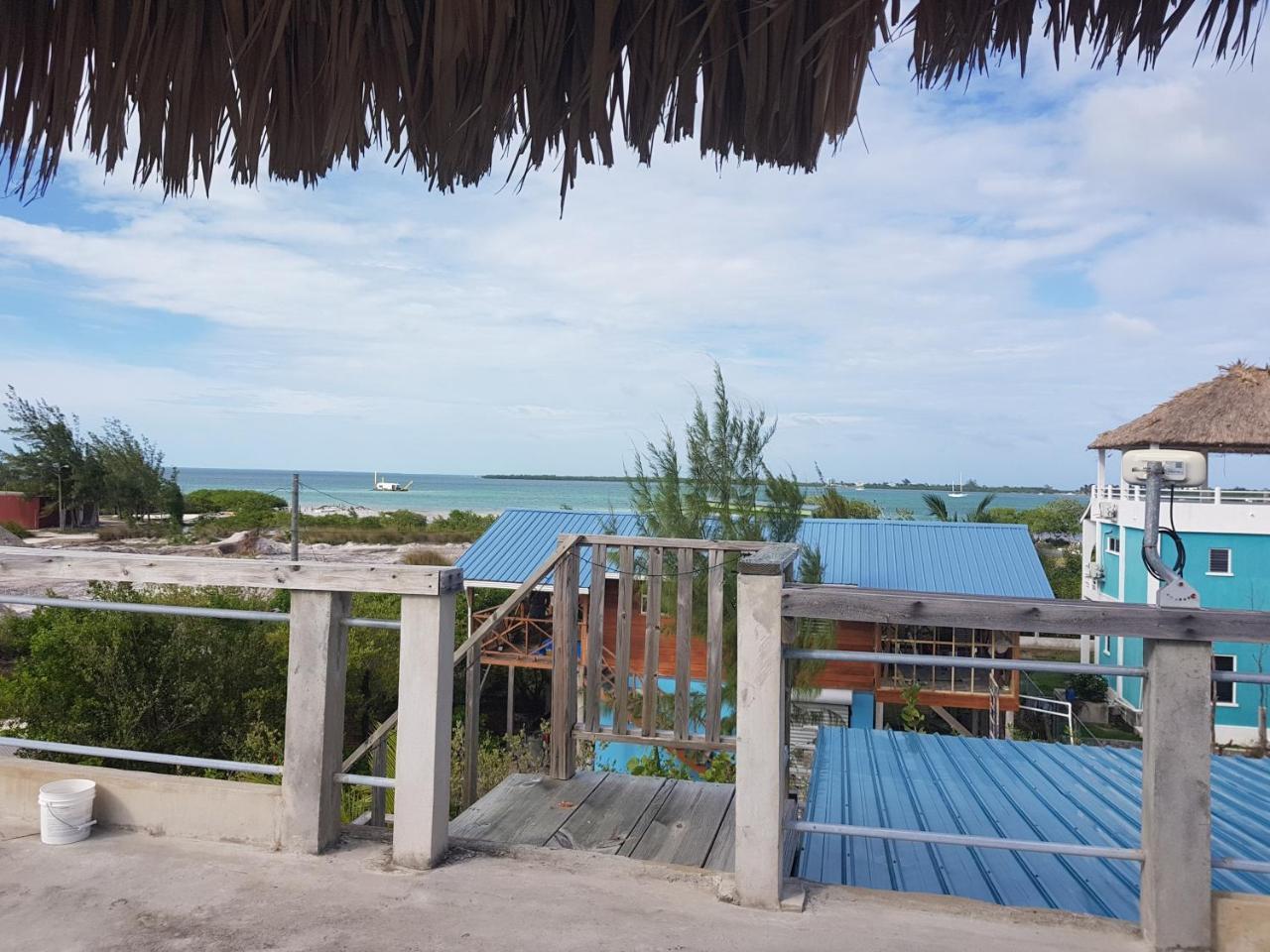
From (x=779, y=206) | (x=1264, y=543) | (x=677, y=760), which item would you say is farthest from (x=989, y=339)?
(x=677, y=760)

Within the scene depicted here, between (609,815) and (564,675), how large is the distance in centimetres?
72

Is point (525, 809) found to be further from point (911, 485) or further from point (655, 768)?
point (911, 485)

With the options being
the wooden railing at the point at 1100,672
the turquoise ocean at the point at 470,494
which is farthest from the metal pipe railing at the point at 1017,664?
the turquoise ocean at the point at 470,494

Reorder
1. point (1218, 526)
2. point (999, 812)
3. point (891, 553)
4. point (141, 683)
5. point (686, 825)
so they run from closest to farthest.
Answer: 1. point (686, 825)
2. point (999, 812)
3. point (141, 683)
4. point (891, 553)
5. point (1218, 526)

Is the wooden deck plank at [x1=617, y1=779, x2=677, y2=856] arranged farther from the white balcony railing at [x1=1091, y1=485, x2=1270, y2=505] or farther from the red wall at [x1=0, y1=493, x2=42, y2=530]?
the red wall at [x1=0, y1=493, x2=42, y2=530]

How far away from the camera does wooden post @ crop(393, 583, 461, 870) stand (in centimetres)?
258

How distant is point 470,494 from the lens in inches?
2965

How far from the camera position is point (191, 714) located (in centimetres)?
1011

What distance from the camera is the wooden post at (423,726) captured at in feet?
8.46

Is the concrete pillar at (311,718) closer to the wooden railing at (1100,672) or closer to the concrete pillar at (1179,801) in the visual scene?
the wooden railing at (1100,672)

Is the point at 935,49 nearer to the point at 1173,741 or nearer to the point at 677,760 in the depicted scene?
the point at 1173,741

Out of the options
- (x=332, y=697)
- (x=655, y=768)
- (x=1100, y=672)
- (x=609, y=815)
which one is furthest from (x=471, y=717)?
(x=655, y=768)

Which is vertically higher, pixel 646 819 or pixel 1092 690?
pixel 646 819

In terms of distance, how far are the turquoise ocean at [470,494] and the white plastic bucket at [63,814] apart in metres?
49.6
